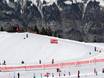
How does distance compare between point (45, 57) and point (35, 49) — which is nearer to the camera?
point (45, 57)

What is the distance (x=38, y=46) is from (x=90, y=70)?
36.1 metres

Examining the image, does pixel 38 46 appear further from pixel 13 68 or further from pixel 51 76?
pixel 51 76

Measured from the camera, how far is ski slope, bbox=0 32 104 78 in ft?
192

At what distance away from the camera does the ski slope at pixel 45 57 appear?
2303 inches

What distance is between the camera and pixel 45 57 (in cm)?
8112

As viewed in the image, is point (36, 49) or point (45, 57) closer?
point (45, 57)

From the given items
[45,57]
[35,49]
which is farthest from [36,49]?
[45,57]

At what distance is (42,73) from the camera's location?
188 feet


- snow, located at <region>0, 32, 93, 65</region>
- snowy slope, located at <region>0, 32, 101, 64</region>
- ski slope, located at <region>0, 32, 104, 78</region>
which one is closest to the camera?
ski slope, located at <region>0, 32, 104, 78</region>

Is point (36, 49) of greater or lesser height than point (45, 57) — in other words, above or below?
below

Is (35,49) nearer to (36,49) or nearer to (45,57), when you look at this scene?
(36,49)

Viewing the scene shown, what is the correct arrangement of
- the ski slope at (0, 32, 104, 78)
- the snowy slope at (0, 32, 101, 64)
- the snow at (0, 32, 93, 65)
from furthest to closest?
the snow at (0, 32, 93, 65)
the snowy slope at (0, 32, 101, 64)
the ski slope at (0, 32, 104, 78)

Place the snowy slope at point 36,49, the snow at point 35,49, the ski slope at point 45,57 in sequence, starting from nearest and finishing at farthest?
1. the ski slope at point 45,57
2. the snowy slope at point 36,49
3. the snow at point 35,49

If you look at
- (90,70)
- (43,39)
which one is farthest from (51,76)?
(43,39)
